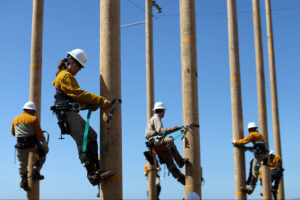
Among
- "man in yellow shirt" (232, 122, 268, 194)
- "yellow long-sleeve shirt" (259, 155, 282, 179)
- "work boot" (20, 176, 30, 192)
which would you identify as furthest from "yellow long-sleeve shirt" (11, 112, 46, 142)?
"yellow long-sleeve shirt" (259, 155, 282, 179)

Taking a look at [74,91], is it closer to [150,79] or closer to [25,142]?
[25,142]

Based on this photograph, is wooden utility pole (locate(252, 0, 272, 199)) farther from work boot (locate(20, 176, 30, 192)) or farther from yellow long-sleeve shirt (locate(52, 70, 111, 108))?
yellow long-sleeve shirt (locate(52, 70, 111, 108))

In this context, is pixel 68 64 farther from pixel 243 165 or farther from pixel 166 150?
pixel 243 165

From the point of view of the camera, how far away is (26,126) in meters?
7.34

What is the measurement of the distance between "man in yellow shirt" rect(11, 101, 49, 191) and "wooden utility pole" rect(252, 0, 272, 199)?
5185 millimetres

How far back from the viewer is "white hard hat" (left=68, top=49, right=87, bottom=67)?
15.2 feet

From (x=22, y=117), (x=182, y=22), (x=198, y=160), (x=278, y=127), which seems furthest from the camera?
(x=278, y=127)

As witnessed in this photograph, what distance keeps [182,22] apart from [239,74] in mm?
3139

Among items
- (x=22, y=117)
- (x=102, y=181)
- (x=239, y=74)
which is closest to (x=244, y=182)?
(x=239, y=74)

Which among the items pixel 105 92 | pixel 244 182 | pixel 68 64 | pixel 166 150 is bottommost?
pixel 244 182

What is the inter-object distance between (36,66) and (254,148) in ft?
15.7

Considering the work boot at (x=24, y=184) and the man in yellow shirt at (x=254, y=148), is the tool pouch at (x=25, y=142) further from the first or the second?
the man in yellow shirt at (x=254, y=148)

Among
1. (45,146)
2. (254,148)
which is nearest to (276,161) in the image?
(254,148)

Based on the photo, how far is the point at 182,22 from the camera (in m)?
6.68
